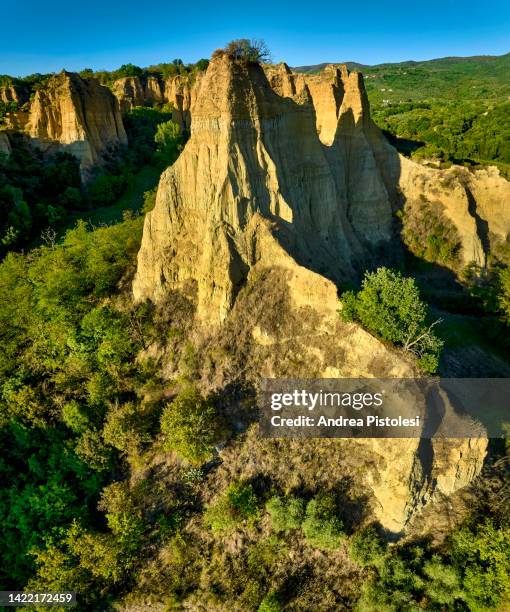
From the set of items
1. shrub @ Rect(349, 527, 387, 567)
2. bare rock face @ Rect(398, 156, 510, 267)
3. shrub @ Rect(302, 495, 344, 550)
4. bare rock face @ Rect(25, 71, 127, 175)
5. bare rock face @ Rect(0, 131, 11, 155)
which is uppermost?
bare rock face @ Rect(25, 71, 127, 175)

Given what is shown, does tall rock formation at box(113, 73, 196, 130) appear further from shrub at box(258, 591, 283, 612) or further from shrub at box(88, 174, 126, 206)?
shrub at box(258, 591, 283, 612)

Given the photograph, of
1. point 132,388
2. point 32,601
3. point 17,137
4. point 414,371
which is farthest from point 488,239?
point 17,137

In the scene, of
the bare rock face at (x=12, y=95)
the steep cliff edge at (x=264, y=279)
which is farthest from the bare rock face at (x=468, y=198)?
the bare rock face at (x=12, y=95)

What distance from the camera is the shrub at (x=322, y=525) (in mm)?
19141

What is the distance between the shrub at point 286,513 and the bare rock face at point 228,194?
445 inches

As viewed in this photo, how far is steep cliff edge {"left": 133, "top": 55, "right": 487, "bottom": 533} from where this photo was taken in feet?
65.8

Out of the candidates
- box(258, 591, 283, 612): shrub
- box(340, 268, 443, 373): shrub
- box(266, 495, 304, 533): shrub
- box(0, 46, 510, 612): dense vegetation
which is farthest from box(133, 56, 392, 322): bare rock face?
box(258, 591, 283, 612): shrub

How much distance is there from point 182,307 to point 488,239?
118 feet

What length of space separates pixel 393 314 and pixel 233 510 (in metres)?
13.5

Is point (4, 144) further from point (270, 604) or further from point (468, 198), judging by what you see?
point (270, 604)

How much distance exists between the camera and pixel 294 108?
30.1 m

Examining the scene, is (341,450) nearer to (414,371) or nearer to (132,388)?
(414,371)

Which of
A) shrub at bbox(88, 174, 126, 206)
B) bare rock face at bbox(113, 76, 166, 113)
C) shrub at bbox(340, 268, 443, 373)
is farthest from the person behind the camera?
bare rock face at bbox(113, 76, 166, 113)

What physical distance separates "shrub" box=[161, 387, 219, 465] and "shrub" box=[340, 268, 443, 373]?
9753 millimetres
